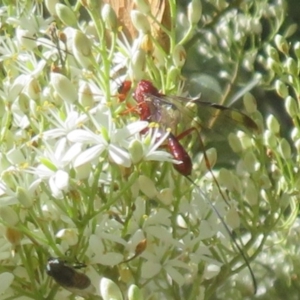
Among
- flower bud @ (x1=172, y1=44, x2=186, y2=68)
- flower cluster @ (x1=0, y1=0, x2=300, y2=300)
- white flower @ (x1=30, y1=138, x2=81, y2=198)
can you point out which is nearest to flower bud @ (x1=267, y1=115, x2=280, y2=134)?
flower cluster @ (x1=0, y1=0, x2=300, y2=300)

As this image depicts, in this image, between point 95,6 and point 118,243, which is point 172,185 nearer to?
point 118,243

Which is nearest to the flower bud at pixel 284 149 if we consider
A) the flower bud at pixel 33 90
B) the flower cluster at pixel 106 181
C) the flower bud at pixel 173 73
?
the flower cluster at pixel 106 181

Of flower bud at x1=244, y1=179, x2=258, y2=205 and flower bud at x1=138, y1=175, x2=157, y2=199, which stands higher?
flower bud at x1=138, y1=175, x2=157, y2=199

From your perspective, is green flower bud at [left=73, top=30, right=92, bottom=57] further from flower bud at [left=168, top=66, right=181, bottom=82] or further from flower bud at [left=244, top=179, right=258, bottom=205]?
flower bud at [left=244, top=179, right=258, bottom=205]

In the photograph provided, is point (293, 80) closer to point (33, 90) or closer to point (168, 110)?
point (168, 110)

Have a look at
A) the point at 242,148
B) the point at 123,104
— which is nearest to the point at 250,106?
the point at 242,148

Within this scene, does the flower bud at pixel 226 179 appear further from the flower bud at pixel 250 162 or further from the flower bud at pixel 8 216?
the flower bud at pixel 8 216

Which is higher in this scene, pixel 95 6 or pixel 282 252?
pixel 95 6
